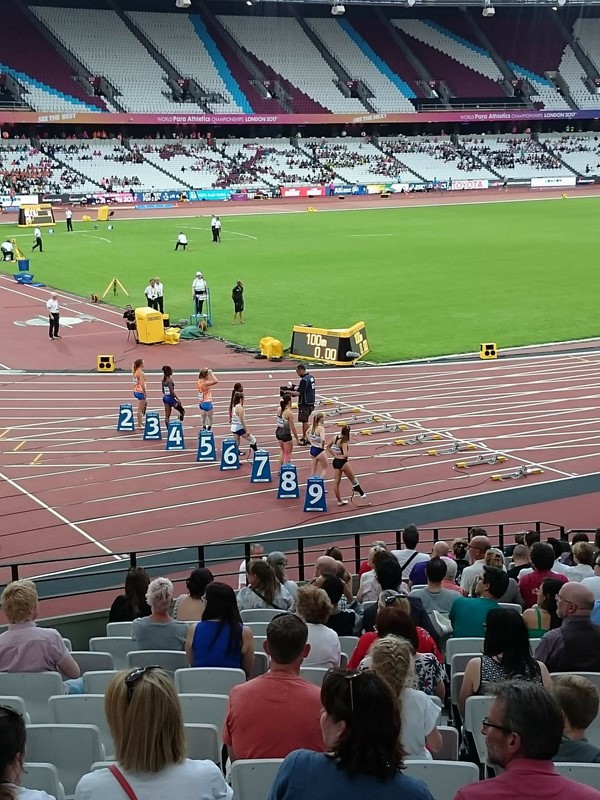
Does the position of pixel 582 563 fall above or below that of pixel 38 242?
below

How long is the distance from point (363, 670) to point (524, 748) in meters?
0.79

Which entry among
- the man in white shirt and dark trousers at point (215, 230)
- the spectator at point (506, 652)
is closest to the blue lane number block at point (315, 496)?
the spectator at point (506, 652)

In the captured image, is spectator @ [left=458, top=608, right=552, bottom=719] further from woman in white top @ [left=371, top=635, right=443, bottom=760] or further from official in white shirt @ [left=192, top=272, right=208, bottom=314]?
official in white shirt @ [left=192, top=272, right=208, bottom=314]

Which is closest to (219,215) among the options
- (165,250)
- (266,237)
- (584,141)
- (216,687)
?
(266,237)

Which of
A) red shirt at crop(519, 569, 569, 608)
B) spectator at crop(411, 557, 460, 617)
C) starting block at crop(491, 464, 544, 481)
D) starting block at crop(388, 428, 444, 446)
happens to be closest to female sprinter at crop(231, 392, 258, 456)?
starting block at crop(388, 428, 444, 446)

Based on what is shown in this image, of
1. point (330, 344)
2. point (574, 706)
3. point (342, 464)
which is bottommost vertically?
point (574, 706)

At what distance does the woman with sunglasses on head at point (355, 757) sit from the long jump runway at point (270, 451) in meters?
11.9

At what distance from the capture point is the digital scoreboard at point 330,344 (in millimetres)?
28812

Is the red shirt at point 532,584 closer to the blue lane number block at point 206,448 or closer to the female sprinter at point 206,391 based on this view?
the blue lane number block at point 206,448

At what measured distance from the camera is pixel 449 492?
18.8 meters

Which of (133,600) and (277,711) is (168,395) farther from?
(277,711)

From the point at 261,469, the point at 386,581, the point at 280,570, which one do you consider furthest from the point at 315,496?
the point at 386,581

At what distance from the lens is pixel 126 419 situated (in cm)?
2294

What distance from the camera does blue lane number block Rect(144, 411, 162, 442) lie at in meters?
22.2
